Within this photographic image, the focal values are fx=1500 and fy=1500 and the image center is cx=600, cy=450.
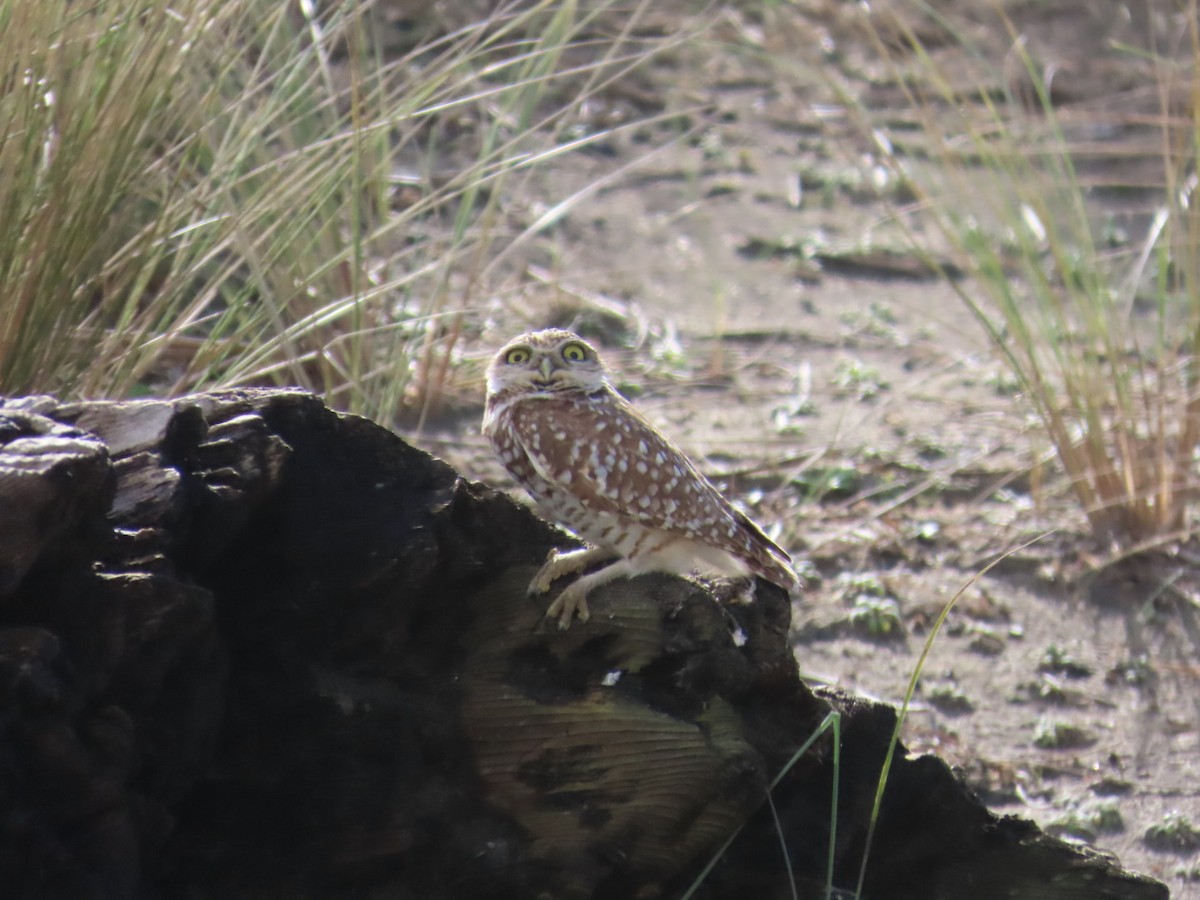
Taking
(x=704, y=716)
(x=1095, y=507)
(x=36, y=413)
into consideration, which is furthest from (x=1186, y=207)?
(x=36, y=413)

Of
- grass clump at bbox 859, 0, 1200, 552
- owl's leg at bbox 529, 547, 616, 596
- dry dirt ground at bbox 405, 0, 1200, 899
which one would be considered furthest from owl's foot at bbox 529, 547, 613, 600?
grass clump at bbox 859, 0, 1200, 552

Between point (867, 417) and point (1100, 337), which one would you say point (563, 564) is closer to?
point (867, 417)

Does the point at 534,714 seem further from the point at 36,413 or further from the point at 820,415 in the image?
the point at 820,415

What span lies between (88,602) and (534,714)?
2.85 ft

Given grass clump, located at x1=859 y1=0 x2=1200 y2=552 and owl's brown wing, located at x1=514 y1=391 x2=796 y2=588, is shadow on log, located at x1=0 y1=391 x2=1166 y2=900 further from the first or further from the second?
grass clump, located at x1=859 y1=0 x2=1200 y2=552

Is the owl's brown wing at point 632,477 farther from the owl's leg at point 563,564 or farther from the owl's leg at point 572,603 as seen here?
the owl's leg at point 572,603

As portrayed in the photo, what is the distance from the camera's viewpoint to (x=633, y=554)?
3.08 meters

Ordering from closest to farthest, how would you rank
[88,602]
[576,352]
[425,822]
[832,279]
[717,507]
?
[88,602]
[425,822]
[717,507]
[576,352]
[832,279]

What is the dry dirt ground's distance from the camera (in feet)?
13.6

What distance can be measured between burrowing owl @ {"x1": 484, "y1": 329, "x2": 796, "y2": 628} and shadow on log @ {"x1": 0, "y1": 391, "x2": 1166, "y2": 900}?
0.12m

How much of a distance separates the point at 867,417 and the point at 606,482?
1.76 m

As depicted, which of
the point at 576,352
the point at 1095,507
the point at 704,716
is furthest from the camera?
the point at 1095,507

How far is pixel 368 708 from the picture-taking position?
8.75 feet

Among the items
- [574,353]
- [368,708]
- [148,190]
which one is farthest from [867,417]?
[368,708]
